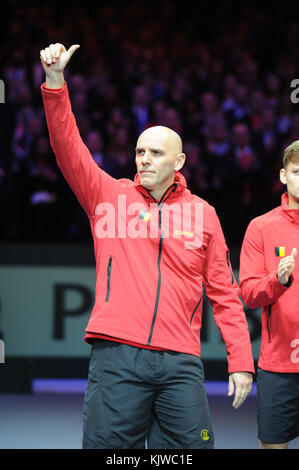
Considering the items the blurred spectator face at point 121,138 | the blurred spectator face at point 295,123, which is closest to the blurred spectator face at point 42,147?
the blurred spectator face at point 121,138

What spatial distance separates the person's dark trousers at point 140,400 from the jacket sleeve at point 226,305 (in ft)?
0.90

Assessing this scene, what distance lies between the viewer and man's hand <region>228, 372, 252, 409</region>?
3.21m

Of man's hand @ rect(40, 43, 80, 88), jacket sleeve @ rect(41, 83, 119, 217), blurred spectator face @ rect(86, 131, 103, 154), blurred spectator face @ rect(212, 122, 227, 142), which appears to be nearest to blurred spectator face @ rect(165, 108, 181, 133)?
blurred spectator face @ rect(212, 122, 227, 142)

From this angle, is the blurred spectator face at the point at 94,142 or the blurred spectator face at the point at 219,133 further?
the blurred spectator face at the point at 219,133

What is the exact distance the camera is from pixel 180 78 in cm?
991

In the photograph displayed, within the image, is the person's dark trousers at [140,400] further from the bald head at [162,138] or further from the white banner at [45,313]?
the white banner at [45,313]

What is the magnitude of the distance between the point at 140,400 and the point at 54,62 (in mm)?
1507

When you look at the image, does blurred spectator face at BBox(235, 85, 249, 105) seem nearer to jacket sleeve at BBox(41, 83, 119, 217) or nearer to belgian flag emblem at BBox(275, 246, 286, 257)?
belgian flag emblem at BBox(275, 246, 286, 257)

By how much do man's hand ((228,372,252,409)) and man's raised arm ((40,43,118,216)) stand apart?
3.37ft

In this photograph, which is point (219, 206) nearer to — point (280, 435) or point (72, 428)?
point (72, 428)

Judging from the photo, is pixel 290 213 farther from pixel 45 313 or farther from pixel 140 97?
pixel 140 97

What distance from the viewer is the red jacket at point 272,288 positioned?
3.63 m

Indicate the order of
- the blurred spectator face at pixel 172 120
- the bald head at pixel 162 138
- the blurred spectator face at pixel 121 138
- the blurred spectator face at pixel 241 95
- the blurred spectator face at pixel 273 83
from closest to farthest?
the bald head at pixel 162 138 → the blurred spectator face at pixel 121 138 → the blurred spectator face at pixel 172 120 → the blurred spectator face at pixel 241 95 → the blurred spectator face at pixel 273 83

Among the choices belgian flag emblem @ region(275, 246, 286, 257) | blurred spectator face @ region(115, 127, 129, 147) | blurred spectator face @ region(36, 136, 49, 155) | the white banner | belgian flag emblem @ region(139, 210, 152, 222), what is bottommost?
the white banner
